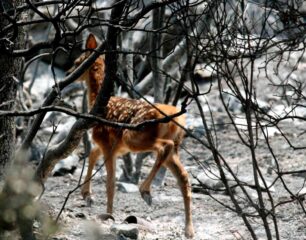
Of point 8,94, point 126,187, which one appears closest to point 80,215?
point 126,187

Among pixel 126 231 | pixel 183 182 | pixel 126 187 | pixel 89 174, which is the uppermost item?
pixel 126 187

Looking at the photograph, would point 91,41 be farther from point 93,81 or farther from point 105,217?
point 105,217

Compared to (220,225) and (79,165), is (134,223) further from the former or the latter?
(79,165)

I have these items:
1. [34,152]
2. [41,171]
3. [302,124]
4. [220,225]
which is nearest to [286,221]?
[220,225]

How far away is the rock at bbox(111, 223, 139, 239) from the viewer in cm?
846

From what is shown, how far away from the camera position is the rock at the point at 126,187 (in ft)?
39.0

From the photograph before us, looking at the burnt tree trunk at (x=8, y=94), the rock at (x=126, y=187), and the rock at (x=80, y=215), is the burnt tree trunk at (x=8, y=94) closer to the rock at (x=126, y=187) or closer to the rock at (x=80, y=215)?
the rock at (x=80, y=215)

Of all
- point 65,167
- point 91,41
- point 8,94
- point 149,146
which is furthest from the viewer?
point 65,167

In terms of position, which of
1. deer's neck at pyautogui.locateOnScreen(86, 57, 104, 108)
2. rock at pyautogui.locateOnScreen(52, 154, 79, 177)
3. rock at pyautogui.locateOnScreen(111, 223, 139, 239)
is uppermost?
deer's neck at pyautogui.locateOnScreen(86, 57, 104, 108)

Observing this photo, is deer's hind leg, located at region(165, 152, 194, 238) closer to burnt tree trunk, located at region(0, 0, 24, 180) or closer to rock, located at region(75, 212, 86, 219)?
rock, located at region(75, 212, 86, 219)

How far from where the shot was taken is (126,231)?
851cm

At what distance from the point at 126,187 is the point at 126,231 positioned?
11.4 ft

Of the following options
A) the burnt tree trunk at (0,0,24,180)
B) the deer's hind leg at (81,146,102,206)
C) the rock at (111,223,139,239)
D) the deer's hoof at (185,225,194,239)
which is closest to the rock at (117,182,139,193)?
the deer's hind leg at (81,146,102,206)

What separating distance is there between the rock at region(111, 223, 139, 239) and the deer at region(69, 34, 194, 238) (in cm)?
82
